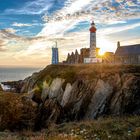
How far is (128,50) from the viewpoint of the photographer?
Result: 94.8 meters

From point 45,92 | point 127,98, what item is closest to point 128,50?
point 45,92

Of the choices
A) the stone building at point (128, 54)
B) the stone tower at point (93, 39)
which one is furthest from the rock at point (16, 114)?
the stone building at point (128, 54)

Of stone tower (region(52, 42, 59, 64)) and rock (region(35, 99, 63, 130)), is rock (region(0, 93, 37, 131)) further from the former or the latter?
stone tower (region(52, 42, 59, 64))

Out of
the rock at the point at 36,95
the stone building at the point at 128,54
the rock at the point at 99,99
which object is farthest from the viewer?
the stone building at the point at 128,54

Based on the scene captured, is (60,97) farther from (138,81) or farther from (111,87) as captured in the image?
(138,81)

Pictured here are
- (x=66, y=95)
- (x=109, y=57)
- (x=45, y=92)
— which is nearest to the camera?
(x=66, y=95)

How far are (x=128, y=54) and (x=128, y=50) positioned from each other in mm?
1916

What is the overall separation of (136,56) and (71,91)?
5145cm

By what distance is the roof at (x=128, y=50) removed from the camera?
91062mm

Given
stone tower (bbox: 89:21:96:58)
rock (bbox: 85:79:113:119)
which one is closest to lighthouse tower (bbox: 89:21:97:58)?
stone tower (bbox: 89:21:96:58)

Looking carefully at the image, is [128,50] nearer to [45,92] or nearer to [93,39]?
[93,39]

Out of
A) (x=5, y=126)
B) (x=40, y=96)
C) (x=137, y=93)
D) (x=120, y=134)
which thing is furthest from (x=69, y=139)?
(x=40, y=96)

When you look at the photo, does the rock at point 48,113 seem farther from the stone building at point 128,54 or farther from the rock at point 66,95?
the stone building at point 128,54

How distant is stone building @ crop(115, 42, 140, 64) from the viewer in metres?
90.4
